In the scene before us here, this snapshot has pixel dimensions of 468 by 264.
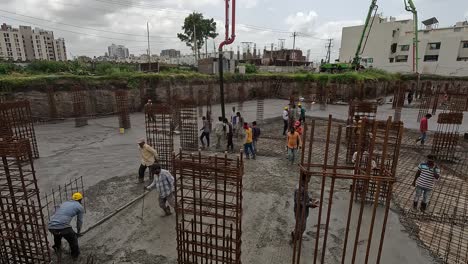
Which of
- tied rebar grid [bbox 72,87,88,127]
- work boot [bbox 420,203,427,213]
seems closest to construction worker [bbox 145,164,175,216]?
work boot [bbox 420,203,427,213]

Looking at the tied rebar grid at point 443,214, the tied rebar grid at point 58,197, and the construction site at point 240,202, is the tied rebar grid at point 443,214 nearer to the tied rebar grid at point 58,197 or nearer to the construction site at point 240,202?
the construction site at point 240,202

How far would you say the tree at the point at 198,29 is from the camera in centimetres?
4566

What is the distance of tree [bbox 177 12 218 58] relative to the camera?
45656 mm

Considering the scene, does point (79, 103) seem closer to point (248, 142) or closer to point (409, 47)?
point (248, 142)

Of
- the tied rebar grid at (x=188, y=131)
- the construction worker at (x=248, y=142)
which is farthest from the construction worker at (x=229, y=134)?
the tied rebar grid at (x=188, y=131)

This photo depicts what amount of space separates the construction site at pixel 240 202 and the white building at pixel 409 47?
36.9m

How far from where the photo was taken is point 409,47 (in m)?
44.8

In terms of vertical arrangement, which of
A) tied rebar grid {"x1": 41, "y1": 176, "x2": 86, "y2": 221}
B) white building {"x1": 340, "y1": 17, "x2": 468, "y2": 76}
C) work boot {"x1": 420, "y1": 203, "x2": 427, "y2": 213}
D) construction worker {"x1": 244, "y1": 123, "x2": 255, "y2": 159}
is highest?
white building {"x1": 340, "y1": 17, "x2": 468, "y2": 76}

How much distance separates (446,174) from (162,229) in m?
9.44

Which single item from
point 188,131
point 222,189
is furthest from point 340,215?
point 188,131

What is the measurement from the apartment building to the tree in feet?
146

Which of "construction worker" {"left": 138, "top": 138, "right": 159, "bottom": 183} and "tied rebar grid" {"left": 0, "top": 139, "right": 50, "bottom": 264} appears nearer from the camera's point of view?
"tied rebar grid" {"left": 0, "top": 139, "right": 50, "bottom": 264}

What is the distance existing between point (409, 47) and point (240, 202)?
5305cm

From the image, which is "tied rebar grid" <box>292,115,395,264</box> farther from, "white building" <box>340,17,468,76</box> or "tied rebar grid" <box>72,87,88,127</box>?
"white building" <box>340,17,468,76</box>
